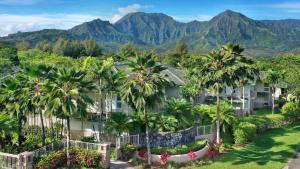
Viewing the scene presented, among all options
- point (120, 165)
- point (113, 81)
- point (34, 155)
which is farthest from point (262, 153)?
point (34, 155)

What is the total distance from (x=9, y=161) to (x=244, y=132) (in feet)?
82.9

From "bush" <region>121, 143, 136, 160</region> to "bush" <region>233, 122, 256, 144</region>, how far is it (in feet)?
45.5

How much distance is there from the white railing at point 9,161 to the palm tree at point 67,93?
444 centimetres

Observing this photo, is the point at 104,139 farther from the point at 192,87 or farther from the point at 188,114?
the point at 192,87

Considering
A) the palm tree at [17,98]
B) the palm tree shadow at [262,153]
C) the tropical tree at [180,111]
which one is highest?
the palm tree at [17,98]

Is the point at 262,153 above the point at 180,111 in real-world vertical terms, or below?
below

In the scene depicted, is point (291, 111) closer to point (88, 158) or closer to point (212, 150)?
point (212, 150)

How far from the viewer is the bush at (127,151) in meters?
37.5

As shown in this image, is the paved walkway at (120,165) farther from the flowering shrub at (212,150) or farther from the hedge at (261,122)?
the hedge at (261,122)

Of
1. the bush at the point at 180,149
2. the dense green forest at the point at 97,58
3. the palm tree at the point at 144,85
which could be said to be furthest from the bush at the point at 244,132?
the palm tree at the point at 144,85

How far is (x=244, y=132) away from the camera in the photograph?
4659 cm

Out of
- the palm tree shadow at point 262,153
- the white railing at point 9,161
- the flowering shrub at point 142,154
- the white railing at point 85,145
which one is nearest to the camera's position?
the white railing at point 9,161

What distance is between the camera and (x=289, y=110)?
60531 millimetres

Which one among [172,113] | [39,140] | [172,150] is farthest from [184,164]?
[39,140]
